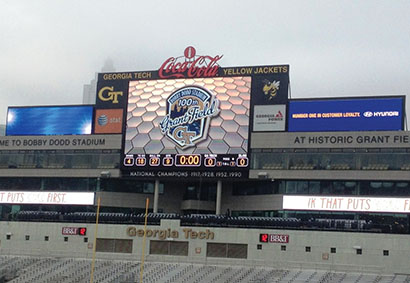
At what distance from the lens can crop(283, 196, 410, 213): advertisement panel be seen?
223ft

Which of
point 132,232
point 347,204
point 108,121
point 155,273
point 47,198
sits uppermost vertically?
point 108,121

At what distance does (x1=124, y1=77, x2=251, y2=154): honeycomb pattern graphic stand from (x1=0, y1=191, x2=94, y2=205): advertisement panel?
288 inches

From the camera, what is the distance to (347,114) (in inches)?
2827

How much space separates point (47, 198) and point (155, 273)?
20899mm

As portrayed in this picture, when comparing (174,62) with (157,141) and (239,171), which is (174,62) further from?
(239,171)

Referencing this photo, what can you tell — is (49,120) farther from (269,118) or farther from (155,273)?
(155,273)

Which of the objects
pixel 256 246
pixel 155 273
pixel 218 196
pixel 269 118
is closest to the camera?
pixel 155 273

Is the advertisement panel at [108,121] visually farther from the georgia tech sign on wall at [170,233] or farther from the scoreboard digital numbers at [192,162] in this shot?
the georgia tech sign on wall at [170,233]

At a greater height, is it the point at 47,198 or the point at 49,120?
the point at 49,120

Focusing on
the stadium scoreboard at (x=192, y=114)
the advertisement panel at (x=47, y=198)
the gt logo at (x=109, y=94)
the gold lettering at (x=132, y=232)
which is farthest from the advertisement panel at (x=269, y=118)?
the advertisement panel at (x=47, y=198)

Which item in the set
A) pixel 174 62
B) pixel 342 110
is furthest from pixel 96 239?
pixel 342 110

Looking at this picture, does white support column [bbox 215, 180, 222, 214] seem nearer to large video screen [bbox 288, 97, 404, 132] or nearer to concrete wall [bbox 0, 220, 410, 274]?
concrete wall [bbox 0, 220, 410, 274]

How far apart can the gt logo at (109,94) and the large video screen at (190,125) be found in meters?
1.74

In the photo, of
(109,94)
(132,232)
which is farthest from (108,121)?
(132,232)
